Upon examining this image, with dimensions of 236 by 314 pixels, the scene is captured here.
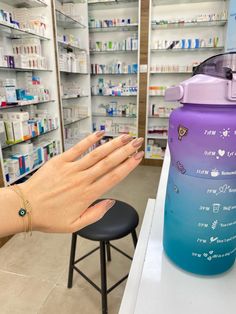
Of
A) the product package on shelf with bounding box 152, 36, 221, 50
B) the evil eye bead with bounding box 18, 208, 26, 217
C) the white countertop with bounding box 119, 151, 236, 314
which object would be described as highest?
the product package on shelf with bounding box 152, 36, 221, 50

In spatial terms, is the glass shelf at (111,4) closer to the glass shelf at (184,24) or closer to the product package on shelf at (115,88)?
the glass shelf at (184,24)

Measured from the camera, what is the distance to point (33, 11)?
8.68ft

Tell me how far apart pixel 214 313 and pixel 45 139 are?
2.97 m

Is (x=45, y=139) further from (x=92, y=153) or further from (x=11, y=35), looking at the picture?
(x=92, y=153)

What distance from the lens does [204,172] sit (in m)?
0.48

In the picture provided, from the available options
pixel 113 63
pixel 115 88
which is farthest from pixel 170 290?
pixel 113 63

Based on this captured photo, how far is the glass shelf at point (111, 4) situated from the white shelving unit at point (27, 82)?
1.30 meters

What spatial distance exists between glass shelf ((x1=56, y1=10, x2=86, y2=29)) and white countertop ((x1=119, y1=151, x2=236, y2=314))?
134 inches

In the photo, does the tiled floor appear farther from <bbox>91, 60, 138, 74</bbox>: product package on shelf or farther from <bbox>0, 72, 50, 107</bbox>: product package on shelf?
<bbox>91, 60, 138, 74</bbox>: product package on shelf

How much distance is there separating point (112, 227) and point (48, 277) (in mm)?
876

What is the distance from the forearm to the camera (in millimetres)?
450

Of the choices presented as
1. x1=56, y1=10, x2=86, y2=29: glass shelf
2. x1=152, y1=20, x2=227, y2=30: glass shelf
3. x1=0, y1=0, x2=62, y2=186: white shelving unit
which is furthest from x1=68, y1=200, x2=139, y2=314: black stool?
x1=152, y1=20, x2=227, y2=30: glass shelf

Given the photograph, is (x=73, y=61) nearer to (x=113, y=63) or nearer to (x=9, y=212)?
(x=113, y=63)

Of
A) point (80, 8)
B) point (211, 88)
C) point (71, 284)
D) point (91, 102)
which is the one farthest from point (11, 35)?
point (211, 88)
